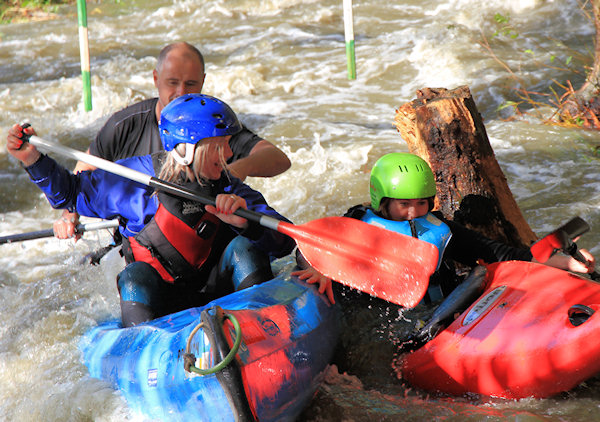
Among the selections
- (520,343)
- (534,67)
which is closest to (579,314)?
(520,343)

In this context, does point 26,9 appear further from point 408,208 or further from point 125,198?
point 408,208

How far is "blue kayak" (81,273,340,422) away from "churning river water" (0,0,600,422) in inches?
6.6

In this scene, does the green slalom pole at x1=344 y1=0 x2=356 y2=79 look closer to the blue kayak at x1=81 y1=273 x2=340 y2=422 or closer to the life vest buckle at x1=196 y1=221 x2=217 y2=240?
the life vest buckle at x1=196 y1=221 x2=217 y2=240

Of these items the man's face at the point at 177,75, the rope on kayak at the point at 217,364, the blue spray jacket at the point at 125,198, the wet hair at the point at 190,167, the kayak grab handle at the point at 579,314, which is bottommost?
the kayak grab handle at the point at 579,314

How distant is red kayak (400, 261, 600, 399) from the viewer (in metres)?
2.65

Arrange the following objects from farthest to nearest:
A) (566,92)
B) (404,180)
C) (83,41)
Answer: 1. (83,41)
2. (566,92)
3. (404,180)

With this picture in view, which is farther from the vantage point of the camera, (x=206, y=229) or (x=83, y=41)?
(x=83, y=41)

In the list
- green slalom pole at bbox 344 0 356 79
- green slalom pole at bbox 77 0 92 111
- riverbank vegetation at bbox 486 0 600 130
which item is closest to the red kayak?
riverbank vegetation at bbox 486 0 600 130

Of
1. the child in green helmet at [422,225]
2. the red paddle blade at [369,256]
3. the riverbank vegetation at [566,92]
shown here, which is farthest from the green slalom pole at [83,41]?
the red paddle blade at [369,256]

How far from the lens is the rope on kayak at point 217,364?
2.26 metres

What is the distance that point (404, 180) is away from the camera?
3.12 meters

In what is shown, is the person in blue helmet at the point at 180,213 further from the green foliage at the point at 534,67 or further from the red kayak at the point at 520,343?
the green foliage at the point at 534,67

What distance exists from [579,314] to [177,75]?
2.36 m

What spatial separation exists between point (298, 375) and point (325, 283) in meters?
0.53
